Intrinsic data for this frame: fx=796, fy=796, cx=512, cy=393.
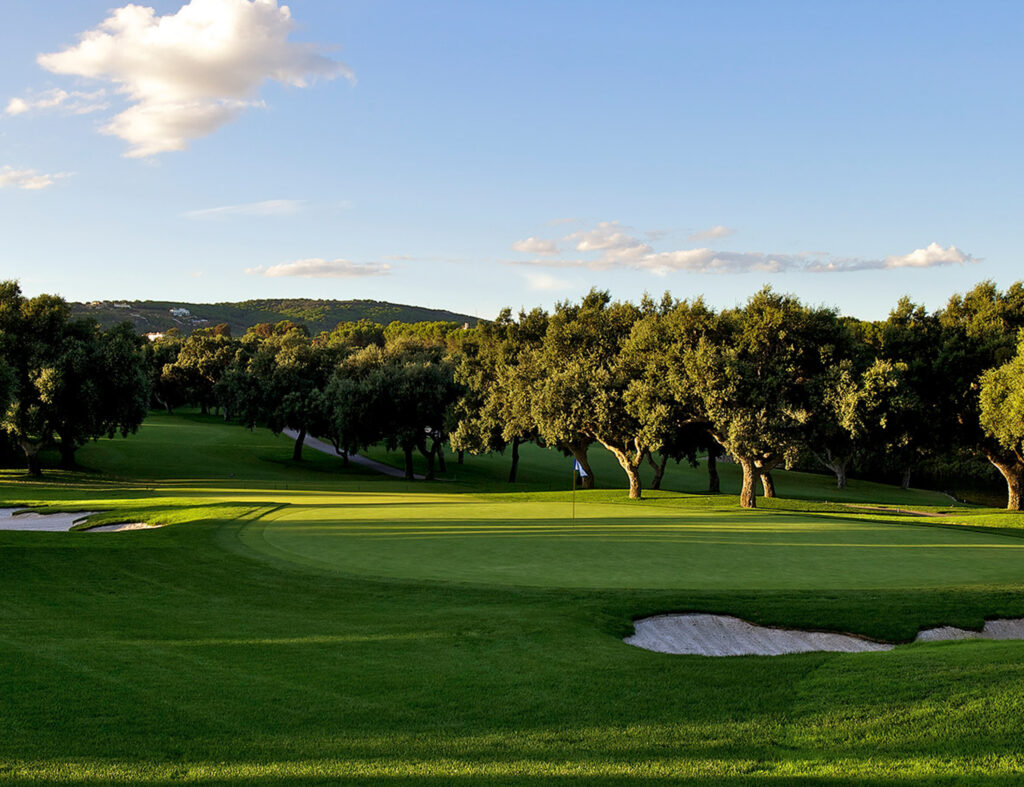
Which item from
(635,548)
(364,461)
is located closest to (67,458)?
(364,461)

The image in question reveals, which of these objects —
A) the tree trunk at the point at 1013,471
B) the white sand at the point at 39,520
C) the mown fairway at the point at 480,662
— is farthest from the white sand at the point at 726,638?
the tree trunk at the point at 1013,471

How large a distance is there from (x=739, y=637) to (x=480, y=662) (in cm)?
500

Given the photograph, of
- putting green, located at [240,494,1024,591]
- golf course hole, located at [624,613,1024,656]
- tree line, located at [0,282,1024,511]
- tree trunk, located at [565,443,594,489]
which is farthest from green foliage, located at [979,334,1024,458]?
golf course hole, located at [624,613,1024,656]

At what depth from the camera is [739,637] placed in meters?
12.9

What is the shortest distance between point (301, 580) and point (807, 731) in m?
11.4

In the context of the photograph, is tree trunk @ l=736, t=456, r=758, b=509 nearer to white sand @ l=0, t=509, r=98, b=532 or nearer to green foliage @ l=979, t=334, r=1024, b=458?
green foliage @ l=979, t=334, r=1024, b=458

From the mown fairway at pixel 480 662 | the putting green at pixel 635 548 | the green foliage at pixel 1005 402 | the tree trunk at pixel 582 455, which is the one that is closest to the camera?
the mown fairway at pixel 480 662

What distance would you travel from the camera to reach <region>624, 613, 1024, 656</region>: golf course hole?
1234cm

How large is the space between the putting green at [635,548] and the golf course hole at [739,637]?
2.56m

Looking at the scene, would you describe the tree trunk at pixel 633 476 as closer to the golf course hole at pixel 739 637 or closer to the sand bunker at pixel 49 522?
the sand bunker at pixel 49 522

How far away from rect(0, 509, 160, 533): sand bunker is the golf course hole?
1876 cm

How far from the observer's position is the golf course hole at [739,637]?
40.5 feet

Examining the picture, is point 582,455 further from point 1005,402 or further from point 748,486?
point 1005,402

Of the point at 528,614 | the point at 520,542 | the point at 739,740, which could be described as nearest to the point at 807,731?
the point at 739,740
